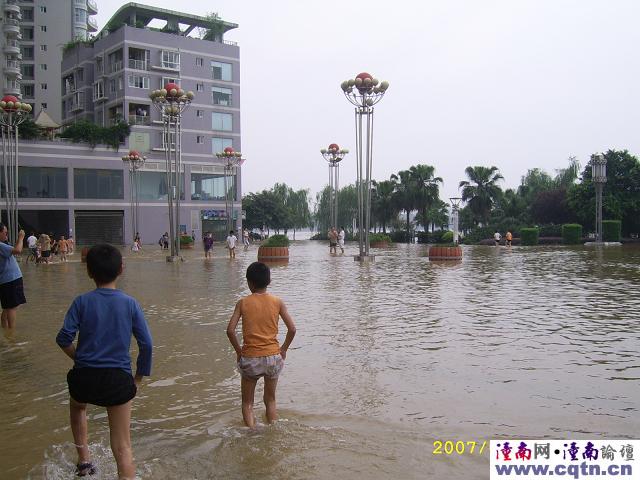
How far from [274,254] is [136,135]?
3744cm

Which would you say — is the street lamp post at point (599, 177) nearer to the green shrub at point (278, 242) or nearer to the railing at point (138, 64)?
the green shrub at point (278, 242)

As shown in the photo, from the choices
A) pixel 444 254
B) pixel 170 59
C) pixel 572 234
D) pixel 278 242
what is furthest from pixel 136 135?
pixel 444 254

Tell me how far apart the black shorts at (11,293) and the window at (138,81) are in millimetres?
55456

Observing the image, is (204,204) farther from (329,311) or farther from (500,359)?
(500,359)

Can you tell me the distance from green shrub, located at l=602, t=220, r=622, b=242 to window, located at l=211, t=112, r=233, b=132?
126 ft

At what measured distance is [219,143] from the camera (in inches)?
2549

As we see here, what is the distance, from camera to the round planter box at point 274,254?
87.7ft

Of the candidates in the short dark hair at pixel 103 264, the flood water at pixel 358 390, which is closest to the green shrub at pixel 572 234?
the flood water at pixel 358 390

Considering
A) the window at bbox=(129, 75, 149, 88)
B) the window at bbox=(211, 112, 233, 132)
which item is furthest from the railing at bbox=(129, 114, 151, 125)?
the window at bbox=(211, 112, 233, 132)

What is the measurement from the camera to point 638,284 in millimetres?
14977

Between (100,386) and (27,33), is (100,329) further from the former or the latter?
(27,33)

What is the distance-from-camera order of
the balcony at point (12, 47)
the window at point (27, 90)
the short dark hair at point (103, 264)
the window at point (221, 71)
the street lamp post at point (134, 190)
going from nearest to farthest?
the short dark hair at point (103, 264) < the street lamp post at point (134, 190) < the window at point (221, 71) < the balcony at point (12, 47) < the window at point (27, 90)

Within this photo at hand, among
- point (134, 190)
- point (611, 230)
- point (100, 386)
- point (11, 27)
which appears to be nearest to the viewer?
point (100, 386)

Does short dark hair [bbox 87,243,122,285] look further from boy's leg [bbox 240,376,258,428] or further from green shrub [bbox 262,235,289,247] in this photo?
green shrub [bbox 262,235,289,247]
